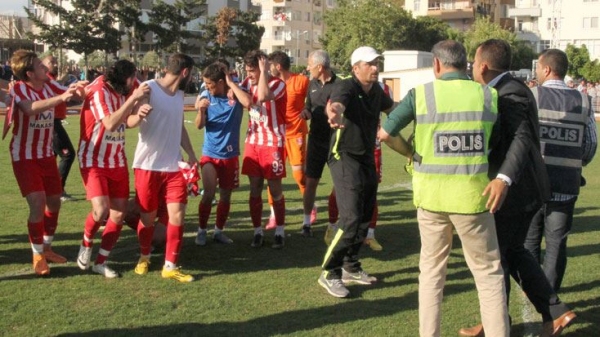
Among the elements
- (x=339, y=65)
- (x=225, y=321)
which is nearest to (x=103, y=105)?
(x=225, y=321)

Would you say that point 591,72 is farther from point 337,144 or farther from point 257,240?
point 337,144

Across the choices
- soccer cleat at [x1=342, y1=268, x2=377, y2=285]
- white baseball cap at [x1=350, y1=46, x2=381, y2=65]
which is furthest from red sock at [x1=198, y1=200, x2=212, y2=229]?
white baseball cap at [x1=350, y1=46, x2=381, y2=65]

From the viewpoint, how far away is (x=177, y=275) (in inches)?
246

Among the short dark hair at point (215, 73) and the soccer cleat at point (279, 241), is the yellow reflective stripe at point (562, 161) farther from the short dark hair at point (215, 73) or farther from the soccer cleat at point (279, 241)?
Answer: the short dark hair at point (215, 73)

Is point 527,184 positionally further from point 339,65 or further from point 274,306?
point 339,65

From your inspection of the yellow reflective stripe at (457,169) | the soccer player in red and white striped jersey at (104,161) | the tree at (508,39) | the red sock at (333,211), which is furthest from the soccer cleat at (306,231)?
the tree at (508,39)

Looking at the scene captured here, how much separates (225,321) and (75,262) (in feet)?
7.58

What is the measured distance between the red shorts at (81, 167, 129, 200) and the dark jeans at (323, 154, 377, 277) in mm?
2008

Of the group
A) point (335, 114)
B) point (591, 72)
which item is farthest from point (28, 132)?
point (591, 72)

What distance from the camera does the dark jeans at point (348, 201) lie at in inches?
233

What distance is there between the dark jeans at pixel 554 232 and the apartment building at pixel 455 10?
85.6 m

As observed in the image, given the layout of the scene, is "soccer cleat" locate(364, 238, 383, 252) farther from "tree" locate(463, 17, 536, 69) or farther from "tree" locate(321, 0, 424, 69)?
"tree" locate(463, 17, 536, 69)

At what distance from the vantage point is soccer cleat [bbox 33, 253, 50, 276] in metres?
6.29

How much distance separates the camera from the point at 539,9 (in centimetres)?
8956
